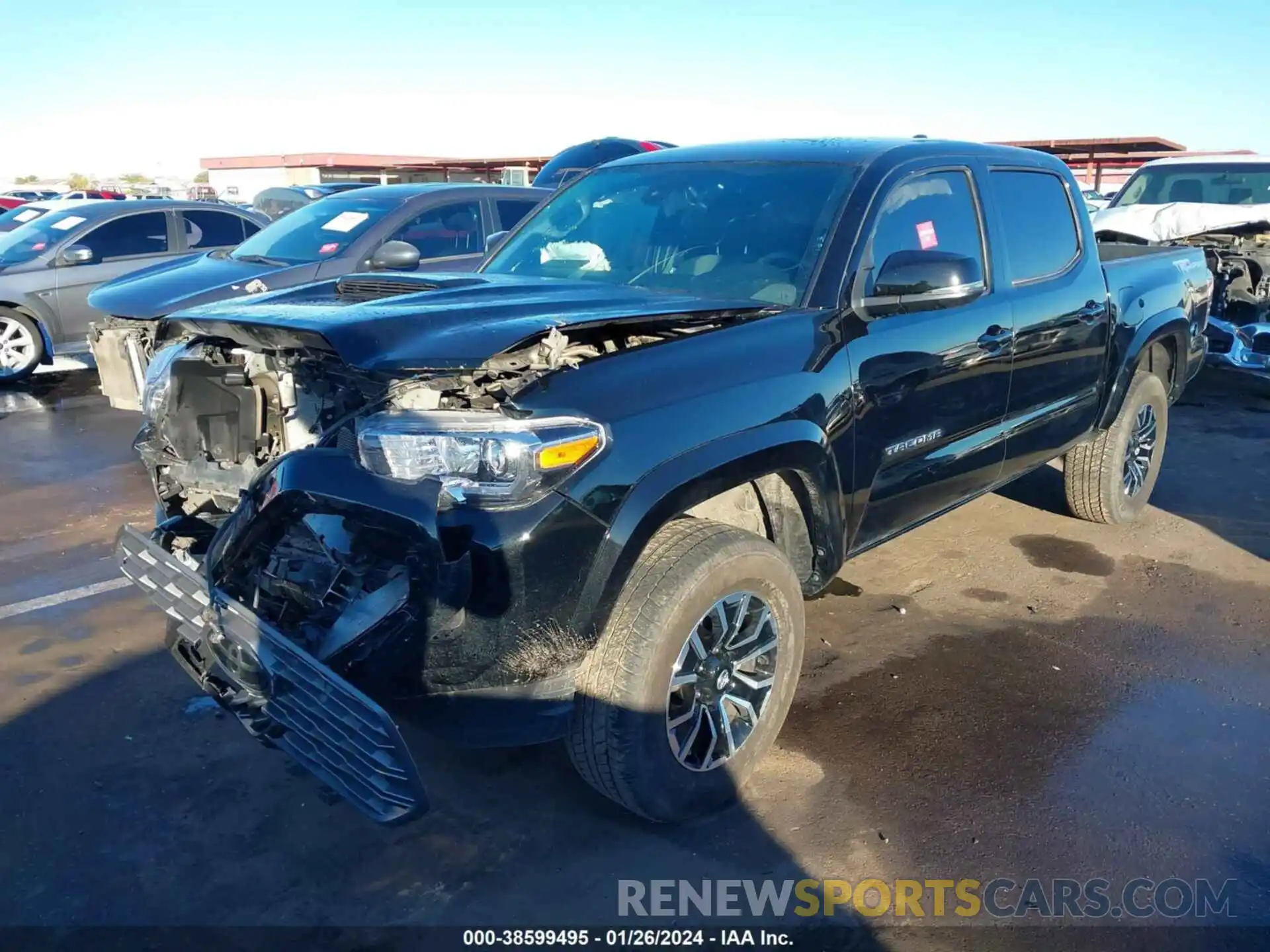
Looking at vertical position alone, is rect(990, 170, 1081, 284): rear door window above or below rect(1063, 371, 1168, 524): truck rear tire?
above

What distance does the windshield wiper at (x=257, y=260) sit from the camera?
287 inches

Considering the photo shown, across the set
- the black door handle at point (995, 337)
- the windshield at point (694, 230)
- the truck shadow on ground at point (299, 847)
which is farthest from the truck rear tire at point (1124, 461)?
the truck shadow on ground at point (299, 847)

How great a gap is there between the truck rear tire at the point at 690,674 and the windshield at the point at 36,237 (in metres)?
8.81

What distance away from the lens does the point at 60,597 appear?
4512 mm

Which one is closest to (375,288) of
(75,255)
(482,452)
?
(482,452)

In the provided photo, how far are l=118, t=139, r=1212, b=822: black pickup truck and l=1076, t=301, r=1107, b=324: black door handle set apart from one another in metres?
0.26

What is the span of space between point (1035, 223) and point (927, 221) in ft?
2.96

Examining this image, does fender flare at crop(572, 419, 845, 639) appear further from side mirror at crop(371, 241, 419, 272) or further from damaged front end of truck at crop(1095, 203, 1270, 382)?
damaged front end of truck at crop(1095, 203, 1270, 382)

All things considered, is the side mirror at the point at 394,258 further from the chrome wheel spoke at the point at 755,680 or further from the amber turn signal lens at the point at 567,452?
the chrome wheel spoke at the point at 755,680

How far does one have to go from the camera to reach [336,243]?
742 centimetres

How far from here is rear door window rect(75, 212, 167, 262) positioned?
9531mm

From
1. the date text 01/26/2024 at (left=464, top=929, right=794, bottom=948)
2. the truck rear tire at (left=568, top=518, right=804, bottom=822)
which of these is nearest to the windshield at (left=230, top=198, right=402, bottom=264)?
the truck rear tire at (left=568, top=518, right=804, bottom=822)

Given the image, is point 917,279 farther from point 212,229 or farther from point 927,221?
point 212,229

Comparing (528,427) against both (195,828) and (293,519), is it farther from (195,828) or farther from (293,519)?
(195,828)
